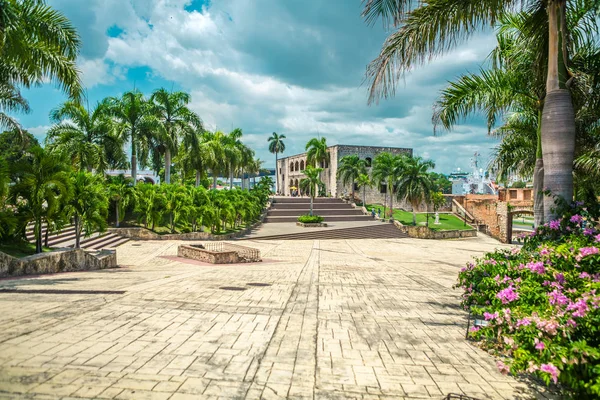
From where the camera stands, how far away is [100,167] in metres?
22.1

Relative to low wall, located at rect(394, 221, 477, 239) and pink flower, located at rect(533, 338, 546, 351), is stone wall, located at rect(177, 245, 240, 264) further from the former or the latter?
low wall, located at rect(394, 221, 477, 239)

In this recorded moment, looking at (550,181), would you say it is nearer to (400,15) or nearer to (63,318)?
(400,15)

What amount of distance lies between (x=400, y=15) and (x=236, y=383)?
5480mm

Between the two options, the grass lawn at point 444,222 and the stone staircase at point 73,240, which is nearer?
the stone staircase at point 73,240

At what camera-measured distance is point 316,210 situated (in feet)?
145

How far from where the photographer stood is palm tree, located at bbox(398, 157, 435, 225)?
36.9 meters

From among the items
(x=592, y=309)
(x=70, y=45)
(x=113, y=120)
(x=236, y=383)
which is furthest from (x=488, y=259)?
(x=113, y=120)

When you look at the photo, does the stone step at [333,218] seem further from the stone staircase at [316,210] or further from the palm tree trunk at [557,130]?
the palm tree trunk at [557,130]

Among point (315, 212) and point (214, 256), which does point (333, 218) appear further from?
point (214, 256)

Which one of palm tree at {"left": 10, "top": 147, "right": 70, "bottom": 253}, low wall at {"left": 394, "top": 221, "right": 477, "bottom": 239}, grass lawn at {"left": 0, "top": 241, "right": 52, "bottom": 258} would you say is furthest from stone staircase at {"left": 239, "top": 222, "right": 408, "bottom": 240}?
palm tree at {"left": 10, "top": 147, "right": 70, "bottom": 253}

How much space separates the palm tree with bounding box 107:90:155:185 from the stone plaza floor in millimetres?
19470

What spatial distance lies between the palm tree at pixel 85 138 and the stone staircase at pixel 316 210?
61.0 ft

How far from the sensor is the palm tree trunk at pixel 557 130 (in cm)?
513

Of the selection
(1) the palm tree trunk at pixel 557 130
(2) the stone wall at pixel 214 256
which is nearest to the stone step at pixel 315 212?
(2) the stone wall at pixel 214 256
